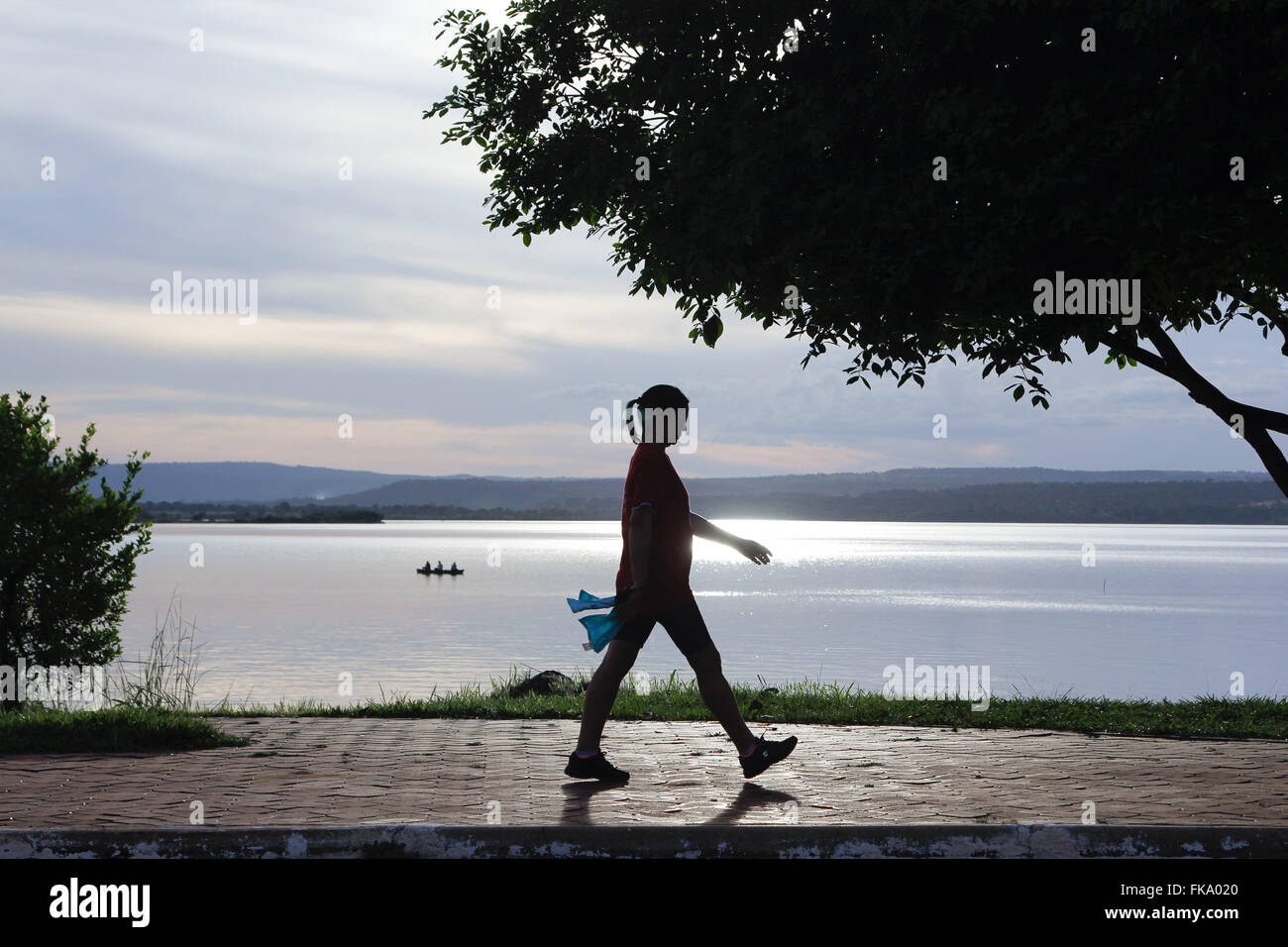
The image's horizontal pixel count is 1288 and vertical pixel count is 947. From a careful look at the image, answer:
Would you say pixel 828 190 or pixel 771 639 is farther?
pixel 771 639

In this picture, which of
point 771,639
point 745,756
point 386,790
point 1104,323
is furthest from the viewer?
point 771,639

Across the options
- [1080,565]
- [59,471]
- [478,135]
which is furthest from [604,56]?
[1080,565]

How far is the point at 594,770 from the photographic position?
755 cm

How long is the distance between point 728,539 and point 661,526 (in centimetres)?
56

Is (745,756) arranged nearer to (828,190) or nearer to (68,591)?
(828,190)

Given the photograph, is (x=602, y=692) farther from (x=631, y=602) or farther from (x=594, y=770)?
(x=631, y=602)

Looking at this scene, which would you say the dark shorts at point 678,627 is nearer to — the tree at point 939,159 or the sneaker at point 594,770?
the sneaker at point 594,770

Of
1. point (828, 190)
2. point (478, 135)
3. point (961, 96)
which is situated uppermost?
point (478, 135)

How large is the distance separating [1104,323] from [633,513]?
4369 mm

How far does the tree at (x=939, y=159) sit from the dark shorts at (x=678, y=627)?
273 centimetres

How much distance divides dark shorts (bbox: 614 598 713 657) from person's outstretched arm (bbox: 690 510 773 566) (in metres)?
0.48

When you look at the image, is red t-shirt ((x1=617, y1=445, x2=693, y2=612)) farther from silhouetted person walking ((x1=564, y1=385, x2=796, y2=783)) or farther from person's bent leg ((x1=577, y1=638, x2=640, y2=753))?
person's bent leg ((x1=577, y1=638, x2=640, y2=753))

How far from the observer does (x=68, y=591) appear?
1588 centimetres

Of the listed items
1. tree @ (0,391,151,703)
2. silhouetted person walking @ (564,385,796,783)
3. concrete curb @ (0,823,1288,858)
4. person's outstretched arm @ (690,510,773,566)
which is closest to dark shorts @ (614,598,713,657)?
silhouetted person walking @ (564,385,796,783)
